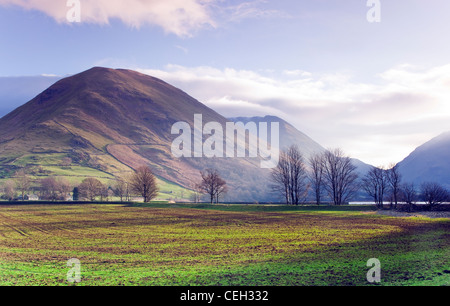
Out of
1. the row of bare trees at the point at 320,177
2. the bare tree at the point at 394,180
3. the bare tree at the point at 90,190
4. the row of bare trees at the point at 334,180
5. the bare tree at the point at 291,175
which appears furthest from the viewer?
the bare tree at the point at 90,190

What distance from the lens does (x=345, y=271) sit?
22.1 meters

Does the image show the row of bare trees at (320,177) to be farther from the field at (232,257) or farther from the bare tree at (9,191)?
the bare tree at (9,191)

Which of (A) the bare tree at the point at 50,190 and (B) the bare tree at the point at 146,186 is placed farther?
(A) the bare tree at the point at 50,190

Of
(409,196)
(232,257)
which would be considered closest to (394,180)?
(409,196)

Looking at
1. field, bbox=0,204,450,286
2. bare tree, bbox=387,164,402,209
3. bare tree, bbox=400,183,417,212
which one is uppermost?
bare tree, bbox=387,164,402,209

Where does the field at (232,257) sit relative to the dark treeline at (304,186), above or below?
below

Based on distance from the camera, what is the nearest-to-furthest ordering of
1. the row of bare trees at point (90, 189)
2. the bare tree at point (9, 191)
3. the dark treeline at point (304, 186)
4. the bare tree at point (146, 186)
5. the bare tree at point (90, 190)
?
the dark treeline at point (304, 186) → the bare tree at point (146, 186) → the row of bare trees at point (90, 189) → the bare tree at point (90, 190) → the bare tree at point (9, 191)

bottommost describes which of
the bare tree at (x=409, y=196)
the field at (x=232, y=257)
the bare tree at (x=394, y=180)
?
the field at (x=232, y=257)

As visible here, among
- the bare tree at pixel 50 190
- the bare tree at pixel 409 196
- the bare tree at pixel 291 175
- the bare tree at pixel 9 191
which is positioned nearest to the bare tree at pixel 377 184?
the bare tree at pixel 409 196

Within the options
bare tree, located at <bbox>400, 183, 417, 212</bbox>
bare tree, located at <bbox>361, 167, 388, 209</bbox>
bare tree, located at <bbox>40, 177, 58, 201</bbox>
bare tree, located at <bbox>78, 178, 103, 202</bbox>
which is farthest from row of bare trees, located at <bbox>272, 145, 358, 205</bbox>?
bare tree, located at <bbox>40, 177, 58, 201</bbox>

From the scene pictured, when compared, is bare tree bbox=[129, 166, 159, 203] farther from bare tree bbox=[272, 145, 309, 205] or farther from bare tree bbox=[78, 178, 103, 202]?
bare tree bbox=[272, 145, 309, 205]

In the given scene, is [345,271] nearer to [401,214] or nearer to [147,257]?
[147,257]
